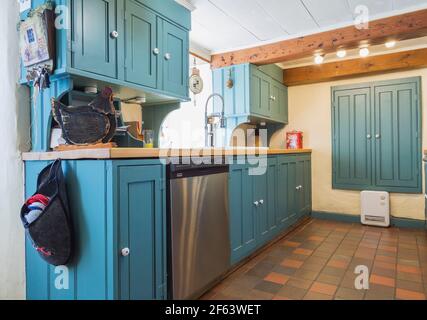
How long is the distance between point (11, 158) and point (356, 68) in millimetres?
3934

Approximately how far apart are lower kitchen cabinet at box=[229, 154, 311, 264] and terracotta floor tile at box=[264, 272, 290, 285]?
0.27 m

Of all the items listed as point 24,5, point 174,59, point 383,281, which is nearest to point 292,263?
point 383,281

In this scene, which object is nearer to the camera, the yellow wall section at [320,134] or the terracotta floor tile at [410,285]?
the terracotta floor tile at [410,285]

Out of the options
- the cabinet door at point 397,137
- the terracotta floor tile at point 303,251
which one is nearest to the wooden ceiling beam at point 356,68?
the cabinet door at point 397,137

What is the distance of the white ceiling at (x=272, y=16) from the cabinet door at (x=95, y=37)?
3.10ft

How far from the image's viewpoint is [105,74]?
1.78 meters

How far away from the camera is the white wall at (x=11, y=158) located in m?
1.64

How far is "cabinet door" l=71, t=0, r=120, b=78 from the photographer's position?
1.61 metres

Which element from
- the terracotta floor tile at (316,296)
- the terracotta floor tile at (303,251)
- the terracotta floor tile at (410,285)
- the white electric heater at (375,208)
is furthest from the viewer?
the white electric heater at (375,208)

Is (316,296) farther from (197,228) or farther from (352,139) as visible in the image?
(352,139)

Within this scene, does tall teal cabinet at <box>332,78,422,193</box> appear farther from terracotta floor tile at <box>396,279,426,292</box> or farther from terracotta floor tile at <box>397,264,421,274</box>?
terracotta floor tile at <box>396,279,426,292</box>

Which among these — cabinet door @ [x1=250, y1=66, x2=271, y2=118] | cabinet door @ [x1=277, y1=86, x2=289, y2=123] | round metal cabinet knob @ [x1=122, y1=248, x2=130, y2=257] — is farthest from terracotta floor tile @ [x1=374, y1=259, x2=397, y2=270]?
cabinet door @ [x1=277, y1=86, x2=289, y2=123]

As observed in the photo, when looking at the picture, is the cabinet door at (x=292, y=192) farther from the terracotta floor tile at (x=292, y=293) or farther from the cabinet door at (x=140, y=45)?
the cabinet door at (x=140, y=45)

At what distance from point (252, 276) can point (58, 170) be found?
5.40 feet
